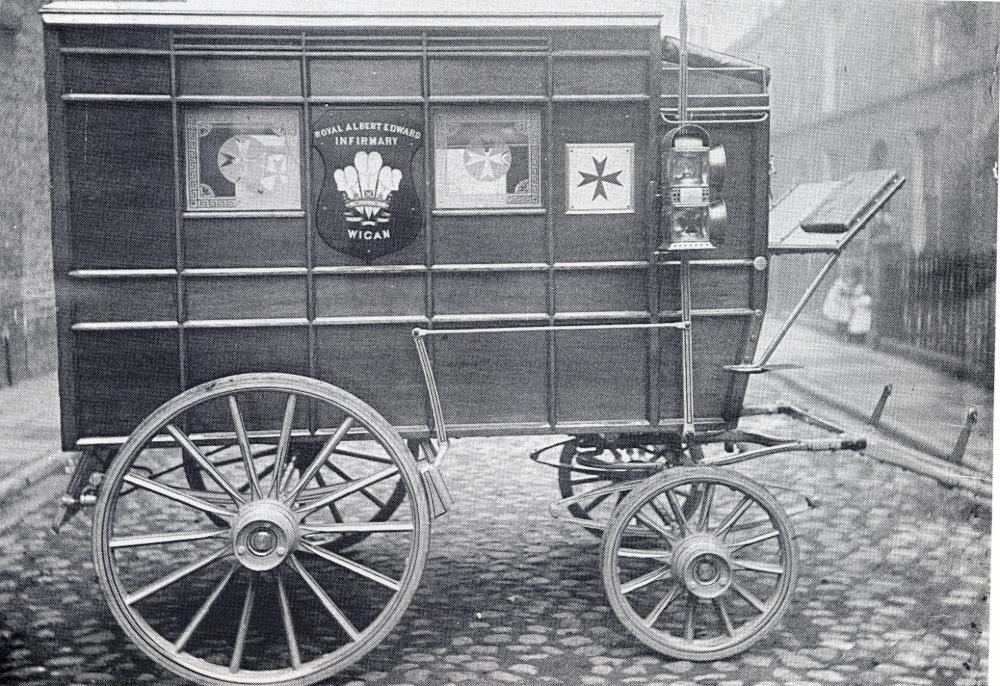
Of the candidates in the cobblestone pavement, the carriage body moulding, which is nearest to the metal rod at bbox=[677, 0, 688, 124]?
the carriage body moulding

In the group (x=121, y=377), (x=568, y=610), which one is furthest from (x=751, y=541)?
(x=121, y=377)

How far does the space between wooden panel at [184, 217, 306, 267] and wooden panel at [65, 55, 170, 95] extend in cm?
51

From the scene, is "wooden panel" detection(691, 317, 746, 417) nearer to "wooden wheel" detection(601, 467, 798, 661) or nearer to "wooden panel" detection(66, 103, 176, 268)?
"wooden wheel" detection(601, 467, 798, 661)

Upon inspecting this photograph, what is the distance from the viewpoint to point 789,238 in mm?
4414

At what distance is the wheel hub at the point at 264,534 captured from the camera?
3.62m

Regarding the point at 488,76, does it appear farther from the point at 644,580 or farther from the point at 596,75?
the point at 644,580

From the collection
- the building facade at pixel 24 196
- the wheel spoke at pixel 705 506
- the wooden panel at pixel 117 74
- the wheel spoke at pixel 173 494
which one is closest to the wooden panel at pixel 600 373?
the wheel spoke at pixel 705 506

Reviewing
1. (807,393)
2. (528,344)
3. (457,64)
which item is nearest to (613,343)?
(528,344)

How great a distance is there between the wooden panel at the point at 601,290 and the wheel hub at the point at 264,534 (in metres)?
1.31

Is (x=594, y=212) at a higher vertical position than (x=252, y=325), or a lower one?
higher

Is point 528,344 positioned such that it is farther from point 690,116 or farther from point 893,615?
point 893,615

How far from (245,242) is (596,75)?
1483 mm

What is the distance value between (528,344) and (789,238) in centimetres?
133

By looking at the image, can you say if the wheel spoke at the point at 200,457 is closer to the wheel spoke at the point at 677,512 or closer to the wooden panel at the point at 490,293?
the wooden panel at the point at 490,293
